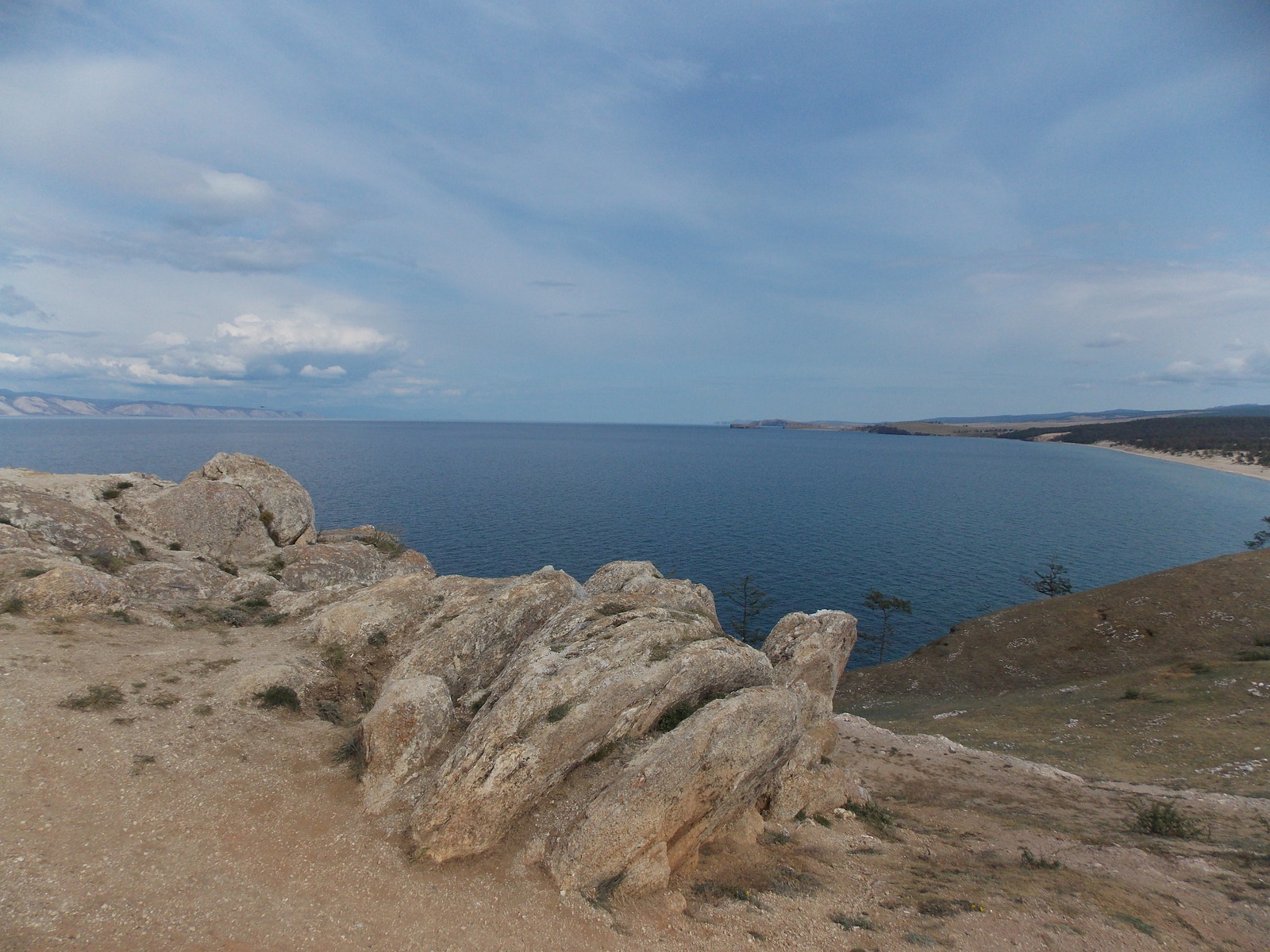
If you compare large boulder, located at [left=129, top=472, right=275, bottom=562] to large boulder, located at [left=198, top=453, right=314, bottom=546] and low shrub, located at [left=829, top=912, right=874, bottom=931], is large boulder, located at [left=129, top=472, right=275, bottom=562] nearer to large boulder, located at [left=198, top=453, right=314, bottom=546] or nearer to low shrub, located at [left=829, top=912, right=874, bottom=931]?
large boulder, located at [left=198, top=453, right=314, bottom=546]

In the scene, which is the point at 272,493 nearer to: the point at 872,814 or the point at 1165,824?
the point at 872,814

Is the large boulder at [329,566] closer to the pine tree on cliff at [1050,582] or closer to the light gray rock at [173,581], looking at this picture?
the light gray rock at [173,581]

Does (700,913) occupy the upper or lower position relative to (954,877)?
upper

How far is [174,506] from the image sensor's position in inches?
1695

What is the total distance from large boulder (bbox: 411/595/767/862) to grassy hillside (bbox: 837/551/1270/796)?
82.7 ft

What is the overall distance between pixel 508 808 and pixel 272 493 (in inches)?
1709

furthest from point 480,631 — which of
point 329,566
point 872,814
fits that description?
point 329,566

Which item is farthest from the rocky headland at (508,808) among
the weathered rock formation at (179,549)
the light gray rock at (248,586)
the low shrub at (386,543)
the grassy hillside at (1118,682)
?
the low shrub at (386,543)

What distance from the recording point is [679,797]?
17.5 meters

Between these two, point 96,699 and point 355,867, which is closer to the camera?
point 355,867

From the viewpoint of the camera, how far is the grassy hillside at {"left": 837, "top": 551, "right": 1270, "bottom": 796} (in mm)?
31297

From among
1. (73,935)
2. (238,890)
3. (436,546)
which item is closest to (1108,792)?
(238,890)

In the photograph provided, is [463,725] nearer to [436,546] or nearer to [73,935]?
[73,935]

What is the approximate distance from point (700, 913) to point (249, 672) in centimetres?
2022
